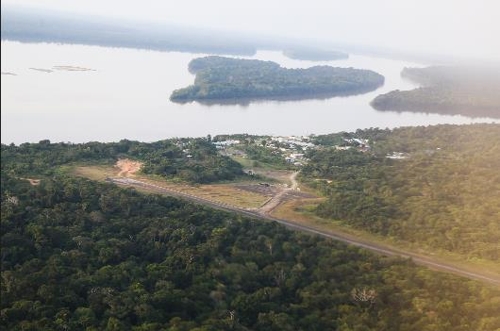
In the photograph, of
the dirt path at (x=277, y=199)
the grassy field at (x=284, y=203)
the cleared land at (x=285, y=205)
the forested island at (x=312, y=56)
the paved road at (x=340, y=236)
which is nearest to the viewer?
the paved road at (x=340, y=236)

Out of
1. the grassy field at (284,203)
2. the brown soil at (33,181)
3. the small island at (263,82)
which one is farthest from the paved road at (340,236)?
the small island at (263,82)

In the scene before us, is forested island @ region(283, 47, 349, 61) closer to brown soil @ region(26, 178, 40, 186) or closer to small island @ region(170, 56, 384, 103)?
small island @ region(170, 56, 384, 103)

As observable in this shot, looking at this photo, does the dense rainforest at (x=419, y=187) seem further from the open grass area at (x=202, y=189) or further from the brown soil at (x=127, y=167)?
the brown soil at (x=127, y=167)

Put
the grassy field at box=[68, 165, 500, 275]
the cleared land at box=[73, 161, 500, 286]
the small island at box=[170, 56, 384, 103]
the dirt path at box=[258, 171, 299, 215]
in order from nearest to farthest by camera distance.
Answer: the cleared land at box=[73, 161, 500, 286]
the grassy field at box=[68, 165, 500, 275]
the dirt path at box=[258, 171, 299, 215]
the small island at box=[170, 56, 384, 103]

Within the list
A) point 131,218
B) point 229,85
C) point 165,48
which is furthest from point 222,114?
point 165,48

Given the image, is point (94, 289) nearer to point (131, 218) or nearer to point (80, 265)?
point (80, 265)

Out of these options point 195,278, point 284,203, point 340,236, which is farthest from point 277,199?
point 195,278

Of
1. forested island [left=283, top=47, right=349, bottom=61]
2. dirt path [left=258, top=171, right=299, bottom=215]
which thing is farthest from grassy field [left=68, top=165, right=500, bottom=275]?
forested island [left=283, top=47, right=349, bottom=61]

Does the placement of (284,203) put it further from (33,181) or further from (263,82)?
(263,82)
